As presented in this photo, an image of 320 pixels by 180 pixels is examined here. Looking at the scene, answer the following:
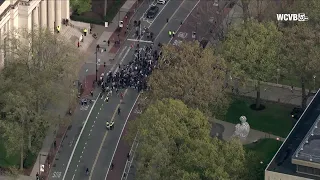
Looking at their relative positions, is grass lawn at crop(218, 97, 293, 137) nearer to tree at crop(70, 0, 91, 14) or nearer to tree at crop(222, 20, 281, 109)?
tree at crop(222, 20, 281, 109)

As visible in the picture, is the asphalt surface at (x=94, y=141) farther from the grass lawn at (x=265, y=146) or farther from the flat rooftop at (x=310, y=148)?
the flat rooftop at (x=310, y=148)

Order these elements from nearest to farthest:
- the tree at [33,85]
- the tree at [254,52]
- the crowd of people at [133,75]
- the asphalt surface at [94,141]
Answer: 1. the tree at [33,85]
2. the asphalt surface at [94,141]
3. the tree at [254,52]
4. the crowd of people at [133,75]

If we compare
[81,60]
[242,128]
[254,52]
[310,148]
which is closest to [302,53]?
[254,52]

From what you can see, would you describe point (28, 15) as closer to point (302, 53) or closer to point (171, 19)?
point (171, 19)

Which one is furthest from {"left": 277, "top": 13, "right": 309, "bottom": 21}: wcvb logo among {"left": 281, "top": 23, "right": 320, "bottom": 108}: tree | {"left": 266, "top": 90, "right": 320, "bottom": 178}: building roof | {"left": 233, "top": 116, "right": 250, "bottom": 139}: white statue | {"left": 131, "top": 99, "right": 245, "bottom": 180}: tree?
{"left": 131, "top": 99, "right": 245, "bottom": 180}: tree

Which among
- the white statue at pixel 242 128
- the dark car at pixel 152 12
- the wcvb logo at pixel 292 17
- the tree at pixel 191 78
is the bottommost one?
the white statue at pixel 242 128

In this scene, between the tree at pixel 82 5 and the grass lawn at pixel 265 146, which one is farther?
the tree at pixel 82 5

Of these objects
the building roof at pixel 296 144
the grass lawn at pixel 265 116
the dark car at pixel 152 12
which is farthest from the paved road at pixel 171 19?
the building roof at pixel 296 144
